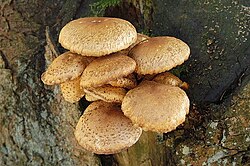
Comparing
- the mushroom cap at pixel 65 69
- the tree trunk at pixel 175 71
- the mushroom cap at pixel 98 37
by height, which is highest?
the mushroom cap at pixel 98 37

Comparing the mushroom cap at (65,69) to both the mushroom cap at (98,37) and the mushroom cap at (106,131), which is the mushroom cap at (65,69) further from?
the mushroom cap at (106,131)

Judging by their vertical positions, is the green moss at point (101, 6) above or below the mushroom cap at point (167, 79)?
above

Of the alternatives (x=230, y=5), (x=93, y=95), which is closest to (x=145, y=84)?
(x=93, y=95)

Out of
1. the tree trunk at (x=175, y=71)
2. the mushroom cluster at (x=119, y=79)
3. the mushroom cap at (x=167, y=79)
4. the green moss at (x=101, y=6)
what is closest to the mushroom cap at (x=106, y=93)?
the mushroom cluster at (x=119, y=79)

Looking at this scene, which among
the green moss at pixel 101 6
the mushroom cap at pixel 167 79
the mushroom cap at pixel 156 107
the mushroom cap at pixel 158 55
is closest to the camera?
the mushroom cap at pixel 156 107

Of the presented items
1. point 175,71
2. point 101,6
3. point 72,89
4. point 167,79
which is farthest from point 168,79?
point 101,6

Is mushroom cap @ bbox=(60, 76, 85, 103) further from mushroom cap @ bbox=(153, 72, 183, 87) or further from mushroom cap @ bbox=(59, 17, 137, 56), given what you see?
mushroom cap @ bbox=(153, 72, 183, 87)

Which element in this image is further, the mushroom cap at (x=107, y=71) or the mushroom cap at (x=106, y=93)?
the mushroom cap at (x=106, y=93)

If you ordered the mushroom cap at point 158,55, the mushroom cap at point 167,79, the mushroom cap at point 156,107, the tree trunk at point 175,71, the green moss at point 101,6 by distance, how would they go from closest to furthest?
the mushroom cap at point 156,107
the mushroom cap at point 158,55
the mushroom cap at point 167,79
the tree trunk at point 175,71
the green moss at point 101,6
